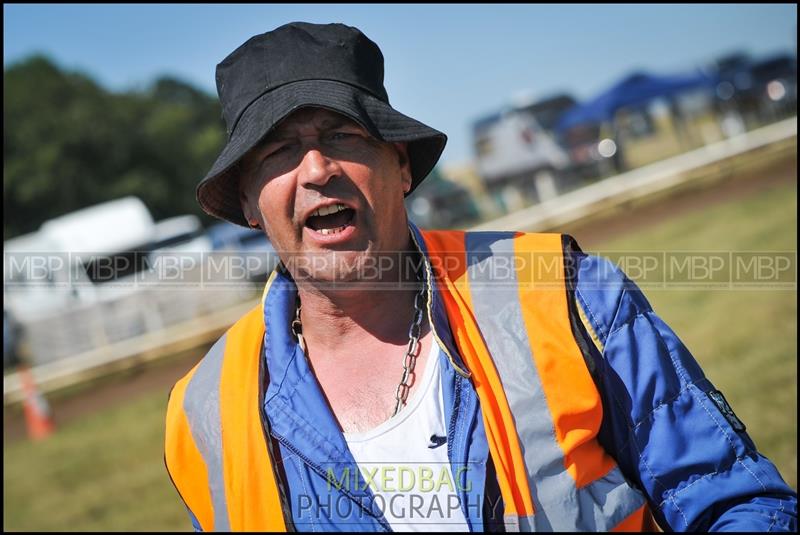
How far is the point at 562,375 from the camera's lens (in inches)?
74.2

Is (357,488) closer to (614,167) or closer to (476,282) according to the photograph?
(476,282)

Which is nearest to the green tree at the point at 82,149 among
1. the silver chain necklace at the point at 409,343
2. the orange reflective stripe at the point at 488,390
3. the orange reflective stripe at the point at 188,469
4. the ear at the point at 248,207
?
the ear at the point at 248,207

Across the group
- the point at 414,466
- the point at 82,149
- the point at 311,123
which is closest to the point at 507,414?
the point at 414,466

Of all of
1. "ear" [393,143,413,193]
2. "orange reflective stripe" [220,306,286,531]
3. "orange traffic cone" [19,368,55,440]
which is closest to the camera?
"orange reflective stripe" [220,306,286,531]

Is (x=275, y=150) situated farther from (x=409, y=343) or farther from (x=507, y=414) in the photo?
(x=507, y=414)

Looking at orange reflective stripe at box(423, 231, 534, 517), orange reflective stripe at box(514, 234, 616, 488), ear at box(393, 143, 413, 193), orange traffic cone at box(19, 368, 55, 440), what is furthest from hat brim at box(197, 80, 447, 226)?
orange traffic cone at box(19, 368, 55, 440)

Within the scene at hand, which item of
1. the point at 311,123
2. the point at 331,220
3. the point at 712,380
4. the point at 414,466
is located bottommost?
the point at 712,380

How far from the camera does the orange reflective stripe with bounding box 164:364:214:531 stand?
207cm

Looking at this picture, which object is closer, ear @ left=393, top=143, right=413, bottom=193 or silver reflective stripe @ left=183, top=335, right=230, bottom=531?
silver reflective stripe @ left=183, top=335, right=230, bottom=531

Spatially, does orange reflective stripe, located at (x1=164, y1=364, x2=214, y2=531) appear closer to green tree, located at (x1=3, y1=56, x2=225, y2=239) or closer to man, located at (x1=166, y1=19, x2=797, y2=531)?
man, located at (x1=166, y1=19, x2=797, y2=531)

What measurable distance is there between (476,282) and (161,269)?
17.2 meters

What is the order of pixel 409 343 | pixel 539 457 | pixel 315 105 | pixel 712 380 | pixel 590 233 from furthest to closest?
pixel 590 233 → pixel 712 380 → pixel 409 343 → pixel 315 105 → pixel 539 457

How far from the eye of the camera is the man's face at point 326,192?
206cm

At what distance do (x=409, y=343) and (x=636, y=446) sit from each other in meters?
0.75
